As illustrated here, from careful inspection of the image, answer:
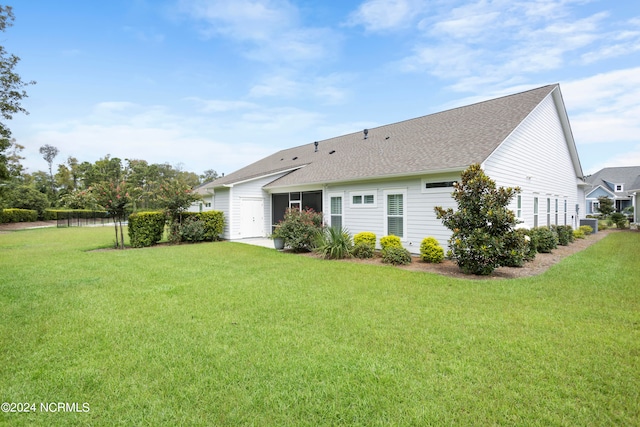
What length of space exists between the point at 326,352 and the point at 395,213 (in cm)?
802

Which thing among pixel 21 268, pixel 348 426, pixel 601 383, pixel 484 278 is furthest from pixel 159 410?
pixel 21 268

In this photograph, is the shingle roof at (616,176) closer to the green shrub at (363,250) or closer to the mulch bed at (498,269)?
the mulch bed at (498,269)

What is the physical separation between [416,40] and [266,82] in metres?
8.21

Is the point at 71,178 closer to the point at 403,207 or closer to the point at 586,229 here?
the point at 403,207

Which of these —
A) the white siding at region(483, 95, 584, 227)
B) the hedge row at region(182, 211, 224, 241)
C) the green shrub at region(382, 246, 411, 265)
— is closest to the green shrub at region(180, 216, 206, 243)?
the hedge row at region(182, 211, 224, 241)

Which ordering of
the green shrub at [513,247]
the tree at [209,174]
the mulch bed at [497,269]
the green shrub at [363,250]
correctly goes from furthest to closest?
the tree at [209,174] → the green shrub at [363,250] → the mulch bed at [497,269] → the green shrub at [513,247]

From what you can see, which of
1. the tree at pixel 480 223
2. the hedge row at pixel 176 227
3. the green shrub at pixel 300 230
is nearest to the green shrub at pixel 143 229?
the hedge row at pixel 176 227

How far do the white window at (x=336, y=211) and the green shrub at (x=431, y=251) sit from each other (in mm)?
4180

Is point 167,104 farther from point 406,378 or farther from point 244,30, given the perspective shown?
point 406,378

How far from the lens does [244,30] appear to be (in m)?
12.5

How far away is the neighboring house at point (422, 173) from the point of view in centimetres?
986

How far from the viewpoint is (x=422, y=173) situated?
9508mm

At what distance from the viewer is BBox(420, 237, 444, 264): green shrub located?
9.11m

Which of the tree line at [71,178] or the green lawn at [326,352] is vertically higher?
the tree line at [71,178]
